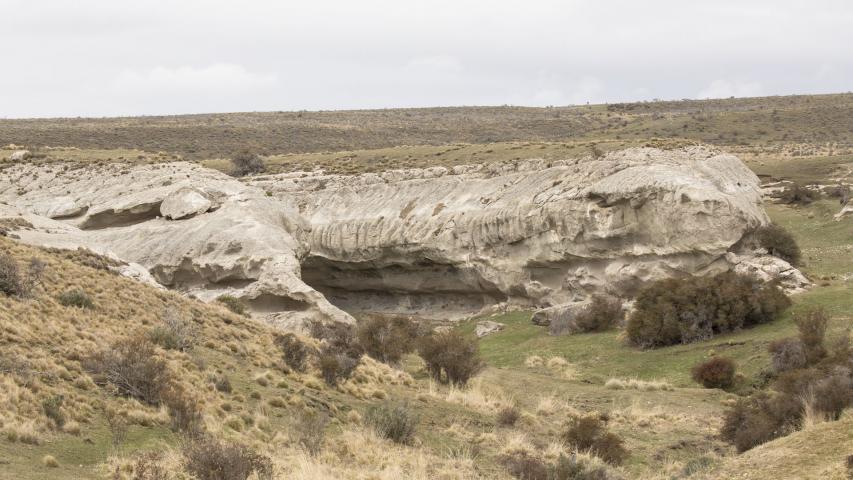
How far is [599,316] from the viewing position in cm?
3278

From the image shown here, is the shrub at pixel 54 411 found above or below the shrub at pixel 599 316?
above

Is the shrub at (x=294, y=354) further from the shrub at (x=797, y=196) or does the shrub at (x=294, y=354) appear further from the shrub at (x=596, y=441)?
the shrub at (x=797, y=196)

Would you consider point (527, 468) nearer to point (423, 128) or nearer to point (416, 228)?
point (416, 228)

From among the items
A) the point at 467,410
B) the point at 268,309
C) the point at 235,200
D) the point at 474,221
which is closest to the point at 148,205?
the point at 235,200

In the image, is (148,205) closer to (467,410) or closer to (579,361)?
(579,361)

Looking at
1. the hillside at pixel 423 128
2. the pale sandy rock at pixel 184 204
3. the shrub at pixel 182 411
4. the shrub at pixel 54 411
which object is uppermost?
the hillside at pixel 423 128

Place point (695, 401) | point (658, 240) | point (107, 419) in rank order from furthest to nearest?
point (658, 240) < point (695, 401) < point (107, 419)

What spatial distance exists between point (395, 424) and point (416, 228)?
2523 cm

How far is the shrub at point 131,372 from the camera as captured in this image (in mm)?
15242

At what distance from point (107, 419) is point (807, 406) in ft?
39.2

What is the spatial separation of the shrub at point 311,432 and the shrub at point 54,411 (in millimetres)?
3759

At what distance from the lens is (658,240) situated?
34.5 meters

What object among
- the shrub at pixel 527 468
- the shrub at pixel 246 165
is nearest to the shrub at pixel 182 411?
the shrub at pixel 527 468

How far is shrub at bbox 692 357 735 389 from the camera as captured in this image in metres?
23.9
